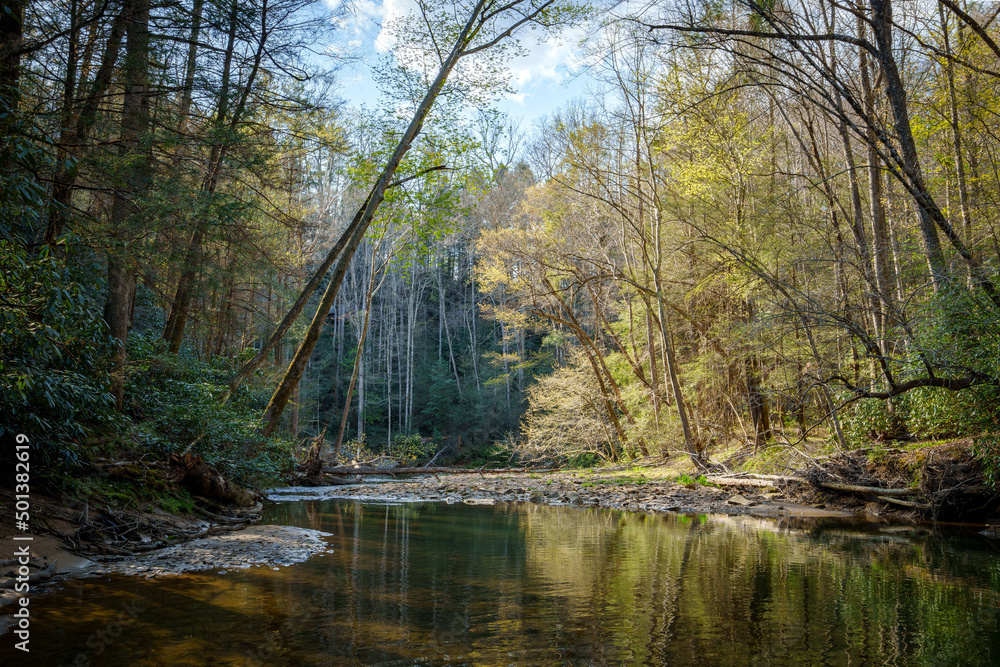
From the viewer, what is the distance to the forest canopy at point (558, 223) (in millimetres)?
5707

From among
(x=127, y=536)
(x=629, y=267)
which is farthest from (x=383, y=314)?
(x=127, y=536)

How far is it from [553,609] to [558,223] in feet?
48.3

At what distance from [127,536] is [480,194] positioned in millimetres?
8745

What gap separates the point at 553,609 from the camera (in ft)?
12.8

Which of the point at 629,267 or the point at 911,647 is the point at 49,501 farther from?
the point at 629,267

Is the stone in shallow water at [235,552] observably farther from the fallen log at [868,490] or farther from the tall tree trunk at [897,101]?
the fallen log at [868,490]

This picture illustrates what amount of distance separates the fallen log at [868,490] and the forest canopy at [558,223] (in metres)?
1.25

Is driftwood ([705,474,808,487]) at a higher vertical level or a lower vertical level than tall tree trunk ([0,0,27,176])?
lower

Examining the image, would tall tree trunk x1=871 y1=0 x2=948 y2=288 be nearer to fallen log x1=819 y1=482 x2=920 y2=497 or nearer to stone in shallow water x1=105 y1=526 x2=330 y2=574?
fallen log x1=819 y1=482 x2=920 y2=497

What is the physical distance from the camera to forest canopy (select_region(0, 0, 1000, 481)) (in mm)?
5707

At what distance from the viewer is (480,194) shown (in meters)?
11.8

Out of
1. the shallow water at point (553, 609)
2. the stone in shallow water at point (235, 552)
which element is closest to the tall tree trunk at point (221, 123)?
the stone in shallow water at point (235, 552)

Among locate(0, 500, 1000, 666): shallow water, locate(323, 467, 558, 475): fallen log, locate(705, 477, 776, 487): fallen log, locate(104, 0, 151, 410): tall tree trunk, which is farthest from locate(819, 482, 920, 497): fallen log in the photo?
locate(323, 467, 558, 475): fallen log

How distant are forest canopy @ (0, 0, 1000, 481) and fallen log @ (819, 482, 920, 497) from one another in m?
1.25
